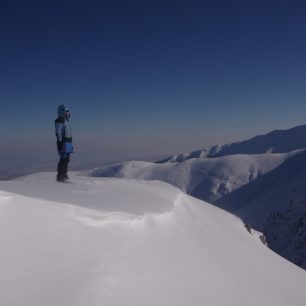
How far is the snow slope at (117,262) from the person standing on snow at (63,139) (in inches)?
118

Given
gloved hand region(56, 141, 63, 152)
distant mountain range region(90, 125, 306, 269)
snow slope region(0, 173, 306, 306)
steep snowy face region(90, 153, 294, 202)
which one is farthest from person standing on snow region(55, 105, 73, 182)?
steep snowy face region(90, 153, 294, 202)

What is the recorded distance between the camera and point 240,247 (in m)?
9.04

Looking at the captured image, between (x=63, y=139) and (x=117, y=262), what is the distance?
646 centimetres

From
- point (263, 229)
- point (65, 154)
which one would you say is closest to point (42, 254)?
point (65, 154)

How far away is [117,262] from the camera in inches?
191

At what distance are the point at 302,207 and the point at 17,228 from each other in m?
79.6

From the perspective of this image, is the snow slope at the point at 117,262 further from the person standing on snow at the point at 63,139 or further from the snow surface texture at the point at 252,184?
the snow surface texture at the point at 252,184

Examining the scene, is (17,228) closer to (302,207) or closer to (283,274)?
(283,274)

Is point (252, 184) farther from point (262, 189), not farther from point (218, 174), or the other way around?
point (218, 174)

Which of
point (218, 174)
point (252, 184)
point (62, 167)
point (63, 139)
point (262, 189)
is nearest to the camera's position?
point (63, 139)

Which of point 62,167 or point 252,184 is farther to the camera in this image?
point 252,184

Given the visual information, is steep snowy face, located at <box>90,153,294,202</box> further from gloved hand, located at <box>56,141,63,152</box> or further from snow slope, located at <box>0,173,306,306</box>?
snow slope, located at <box>0,173,306,306</box>

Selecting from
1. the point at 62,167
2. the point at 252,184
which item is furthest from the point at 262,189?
the point at 62,167

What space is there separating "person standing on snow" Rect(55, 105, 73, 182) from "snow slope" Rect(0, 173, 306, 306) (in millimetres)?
3009
